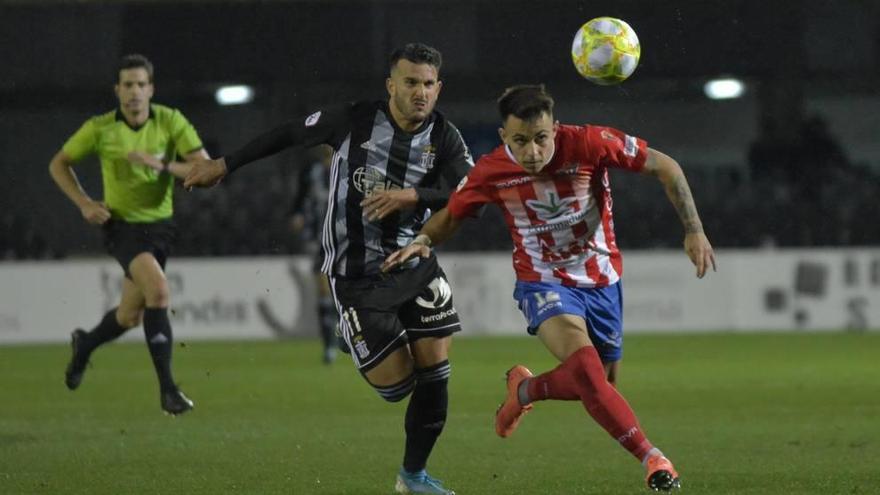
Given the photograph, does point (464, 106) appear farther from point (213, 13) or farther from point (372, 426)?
point (372, 426)

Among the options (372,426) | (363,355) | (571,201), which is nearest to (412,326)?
(363,355)

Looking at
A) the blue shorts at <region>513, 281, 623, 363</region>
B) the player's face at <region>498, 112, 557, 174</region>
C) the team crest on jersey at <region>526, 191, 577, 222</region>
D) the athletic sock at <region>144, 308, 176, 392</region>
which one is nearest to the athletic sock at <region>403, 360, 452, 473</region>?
the blue shorts at <region>513, 281, 623, 363</region>

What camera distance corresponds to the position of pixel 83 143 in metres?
9.97

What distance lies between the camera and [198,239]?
20.4 meters

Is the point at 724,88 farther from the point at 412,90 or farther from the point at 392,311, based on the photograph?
the point at 392,311

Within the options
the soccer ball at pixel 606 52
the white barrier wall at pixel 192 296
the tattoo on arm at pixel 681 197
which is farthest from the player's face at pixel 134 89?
the white barrier wall at pixel 192 296

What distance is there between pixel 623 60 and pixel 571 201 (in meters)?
1.37

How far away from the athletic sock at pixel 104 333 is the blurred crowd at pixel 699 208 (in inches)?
367

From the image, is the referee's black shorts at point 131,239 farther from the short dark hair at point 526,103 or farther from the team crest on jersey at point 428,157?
the short dark hair at point 526,103

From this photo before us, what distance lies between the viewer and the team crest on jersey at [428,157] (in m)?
7.06

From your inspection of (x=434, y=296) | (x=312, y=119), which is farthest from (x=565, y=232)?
(x=312, y=119)

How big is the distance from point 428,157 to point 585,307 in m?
1.00

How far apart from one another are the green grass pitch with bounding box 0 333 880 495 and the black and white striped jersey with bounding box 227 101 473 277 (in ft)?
3.69

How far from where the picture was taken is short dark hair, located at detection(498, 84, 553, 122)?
21.2 ft
